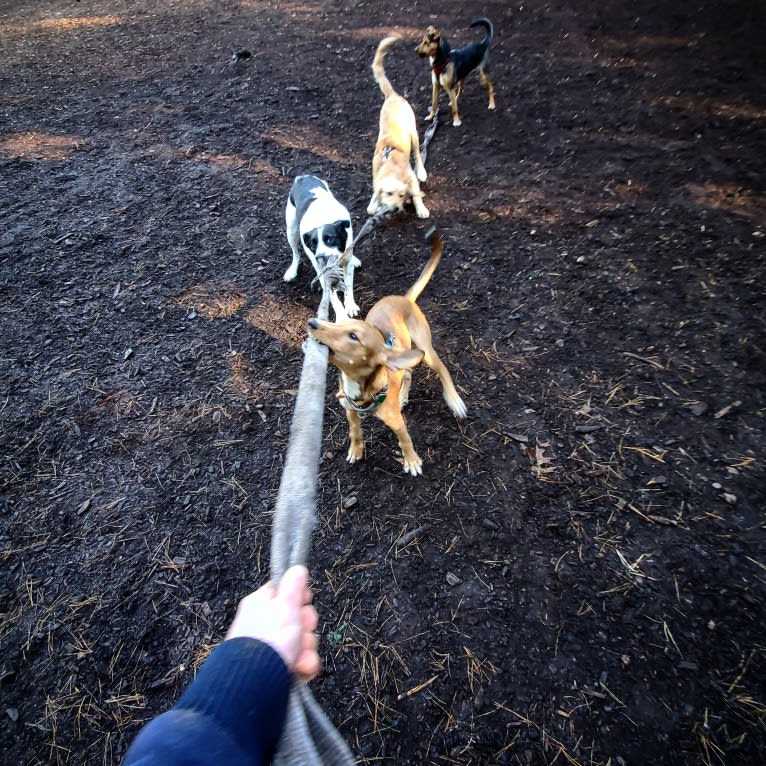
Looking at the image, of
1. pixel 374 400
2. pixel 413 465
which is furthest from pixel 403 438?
pixel 374 400

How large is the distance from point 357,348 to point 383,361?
0.52 ft

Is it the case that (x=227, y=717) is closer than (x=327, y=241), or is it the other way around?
(x=227, y=717)

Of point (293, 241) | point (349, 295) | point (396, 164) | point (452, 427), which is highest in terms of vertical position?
point (396, 164)

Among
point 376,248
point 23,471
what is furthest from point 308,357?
point 376,248

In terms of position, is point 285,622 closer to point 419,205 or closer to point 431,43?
point 419,205

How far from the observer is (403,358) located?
8.32 ft

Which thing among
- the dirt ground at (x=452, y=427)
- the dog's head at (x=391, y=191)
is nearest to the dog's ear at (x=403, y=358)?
the dirt ground at (x=452, y=427)

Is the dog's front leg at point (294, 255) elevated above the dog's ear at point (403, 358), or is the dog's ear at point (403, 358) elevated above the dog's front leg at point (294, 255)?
the dog's ear at point (403, 358)

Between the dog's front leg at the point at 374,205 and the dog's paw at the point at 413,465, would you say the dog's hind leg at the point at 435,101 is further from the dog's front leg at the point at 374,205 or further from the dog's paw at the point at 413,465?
the dog's paw at the point at 413,465

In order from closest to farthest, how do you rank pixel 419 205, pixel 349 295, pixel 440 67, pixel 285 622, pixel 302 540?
pixel 285 622, pixel 302 540, pixel 349 295, pixel 419 205, pixel 440 67

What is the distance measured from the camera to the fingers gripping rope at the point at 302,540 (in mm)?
1150

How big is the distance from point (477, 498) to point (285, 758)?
2.16 meters

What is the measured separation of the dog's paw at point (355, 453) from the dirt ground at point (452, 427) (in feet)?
0.27

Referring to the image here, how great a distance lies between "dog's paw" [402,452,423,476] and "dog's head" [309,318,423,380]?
84 cm
